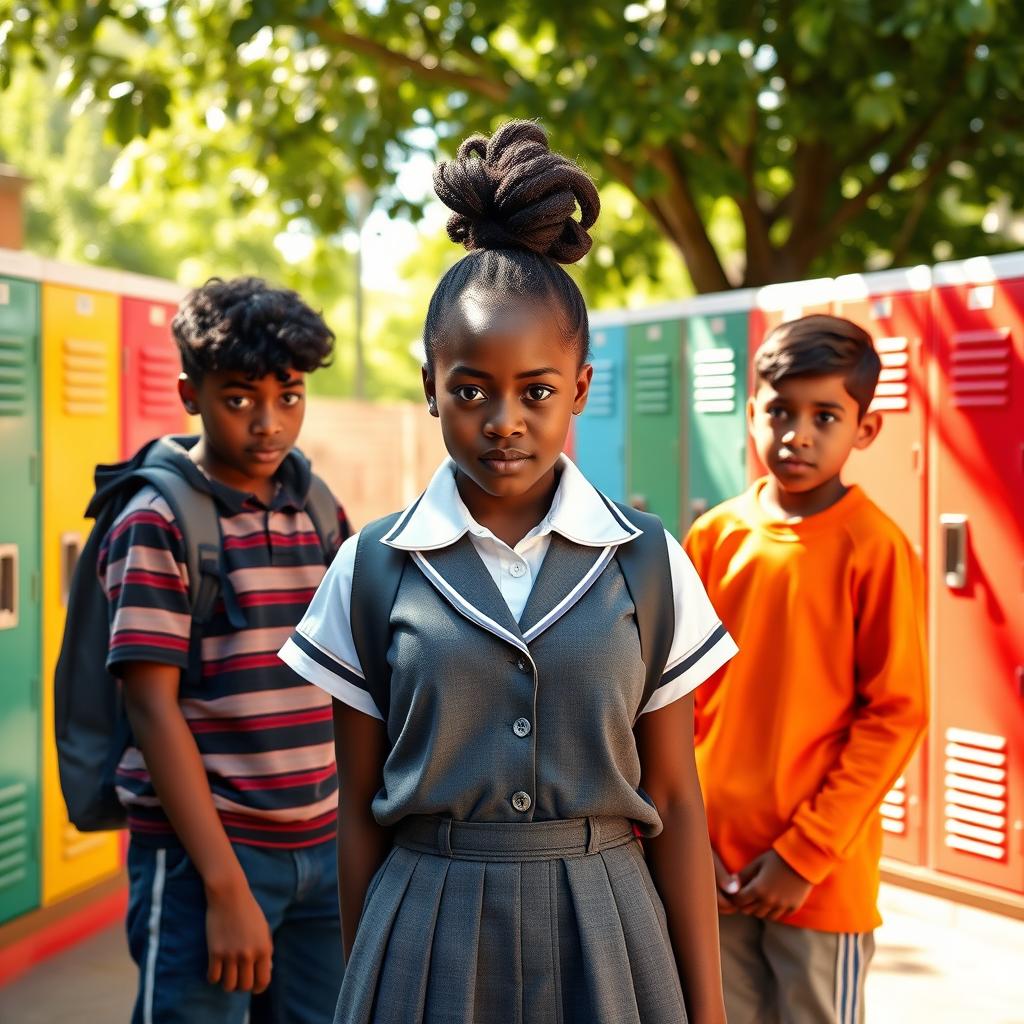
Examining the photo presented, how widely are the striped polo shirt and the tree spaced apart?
3.91 metres

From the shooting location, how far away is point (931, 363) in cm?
462

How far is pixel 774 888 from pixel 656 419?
388 centimetres

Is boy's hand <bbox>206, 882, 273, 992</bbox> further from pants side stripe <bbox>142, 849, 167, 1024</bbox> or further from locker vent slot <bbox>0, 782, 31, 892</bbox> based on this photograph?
Result: locker vent slot <bbox>0, 782, 31, 892</bbox>

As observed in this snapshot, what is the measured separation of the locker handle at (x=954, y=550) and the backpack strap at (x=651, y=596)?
3.23 metres

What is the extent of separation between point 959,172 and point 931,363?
5050 mm

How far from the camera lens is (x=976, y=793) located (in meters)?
4.44

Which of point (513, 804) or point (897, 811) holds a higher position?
point (513, 804)

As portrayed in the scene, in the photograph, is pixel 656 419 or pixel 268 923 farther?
pixel 656 419

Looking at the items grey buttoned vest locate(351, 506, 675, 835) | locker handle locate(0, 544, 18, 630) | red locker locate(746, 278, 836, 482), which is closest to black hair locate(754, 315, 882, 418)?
grey buttoned vest locate(351, 506, 675, 835)

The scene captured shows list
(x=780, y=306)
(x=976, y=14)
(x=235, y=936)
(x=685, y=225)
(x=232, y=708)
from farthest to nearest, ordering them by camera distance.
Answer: (x=685, y=225)
(x=780, y=306)
(x=976, y=14)
(x=232, y=708)
(x=235, y=936)

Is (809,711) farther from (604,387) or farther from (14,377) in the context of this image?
(604,387)

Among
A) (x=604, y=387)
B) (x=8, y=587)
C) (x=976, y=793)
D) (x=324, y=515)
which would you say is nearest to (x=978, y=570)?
(x=976, y=793)

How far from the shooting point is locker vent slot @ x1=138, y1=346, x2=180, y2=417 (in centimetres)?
470

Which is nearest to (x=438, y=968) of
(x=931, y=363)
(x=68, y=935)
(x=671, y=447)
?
(x=68, y=935)
